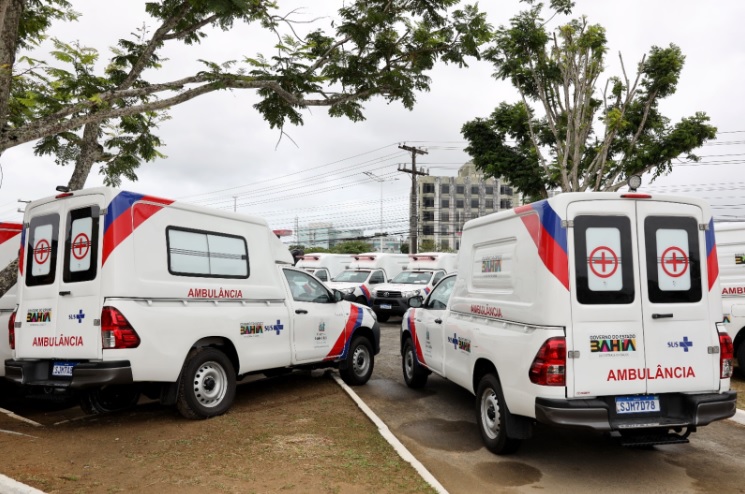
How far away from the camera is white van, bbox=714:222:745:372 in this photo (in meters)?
8.53

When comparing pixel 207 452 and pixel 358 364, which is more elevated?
pixel 358 364

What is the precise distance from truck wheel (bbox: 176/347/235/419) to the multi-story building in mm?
79269

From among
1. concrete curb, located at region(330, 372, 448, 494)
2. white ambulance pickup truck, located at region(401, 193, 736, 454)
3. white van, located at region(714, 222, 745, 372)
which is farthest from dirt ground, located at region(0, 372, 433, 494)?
white van, located at region(714, 222, 745, 372)

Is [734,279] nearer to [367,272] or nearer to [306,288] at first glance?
[306,288]

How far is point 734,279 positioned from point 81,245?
9309 mm

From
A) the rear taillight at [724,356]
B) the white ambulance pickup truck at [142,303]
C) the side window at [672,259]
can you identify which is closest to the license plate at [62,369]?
the white ambulance pickup truck at [142,303]

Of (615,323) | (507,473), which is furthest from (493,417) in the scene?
(615,323)

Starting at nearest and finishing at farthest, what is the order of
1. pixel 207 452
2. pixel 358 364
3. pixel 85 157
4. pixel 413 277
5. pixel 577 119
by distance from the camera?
1. pixel 207 452
2. pixel 358 364
3. pixel 85 157
4. pixel 577 119
5. pixel 413 277

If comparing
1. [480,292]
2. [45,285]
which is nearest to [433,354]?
[480,292]

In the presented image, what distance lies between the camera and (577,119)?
15039 millimetres

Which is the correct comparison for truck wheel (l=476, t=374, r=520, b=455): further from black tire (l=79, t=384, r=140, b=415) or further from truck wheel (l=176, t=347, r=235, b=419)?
black tire (l=79, t=384, r=140, b=415)

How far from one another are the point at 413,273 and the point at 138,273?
1496 centimetres

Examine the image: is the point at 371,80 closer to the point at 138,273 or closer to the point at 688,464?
the point at 138,273

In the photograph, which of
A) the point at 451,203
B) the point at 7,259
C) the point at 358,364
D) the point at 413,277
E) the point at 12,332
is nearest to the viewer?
the point at 12,332
